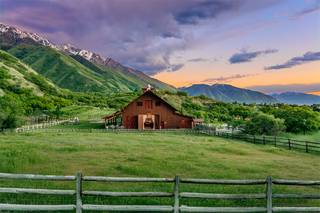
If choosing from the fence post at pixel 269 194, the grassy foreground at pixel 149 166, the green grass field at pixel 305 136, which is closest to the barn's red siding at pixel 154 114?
the green grass field at pixel 305 136

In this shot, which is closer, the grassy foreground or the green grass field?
the grassy foreground

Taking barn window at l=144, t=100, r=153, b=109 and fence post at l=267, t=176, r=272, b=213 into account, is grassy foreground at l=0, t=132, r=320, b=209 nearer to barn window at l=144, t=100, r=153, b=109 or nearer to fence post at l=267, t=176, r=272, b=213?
fence post at l=267, t=176, r=272, b=213

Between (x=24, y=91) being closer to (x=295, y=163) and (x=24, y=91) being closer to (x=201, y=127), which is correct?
(x=201, y=127)

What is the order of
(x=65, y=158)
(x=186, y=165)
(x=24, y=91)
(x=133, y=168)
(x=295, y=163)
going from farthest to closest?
(x=24, y=91) < (x=295, y=163) < (x=65, y=158) < (x=186, y=165) < (x=133, y=168)

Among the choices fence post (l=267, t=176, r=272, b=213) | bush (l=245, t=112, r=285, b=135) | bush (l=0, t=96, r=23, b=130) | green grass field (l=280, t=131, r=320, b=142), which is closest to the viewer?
fence post (l=267, t=176, r=272, b=213)

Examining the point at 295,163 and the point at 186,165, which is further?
the point at 295,163

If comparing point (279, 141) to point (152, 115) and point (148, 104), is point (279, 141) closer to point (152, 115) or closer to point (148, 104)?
point (152, 115)

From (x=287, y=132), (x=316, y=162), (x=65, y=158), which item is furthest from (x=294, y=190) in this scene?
(x=287, y=132)

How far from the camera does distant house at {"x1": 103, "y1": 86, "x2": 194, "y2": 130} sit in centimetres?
7388

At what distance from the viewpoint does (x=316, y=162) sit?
1180 inches

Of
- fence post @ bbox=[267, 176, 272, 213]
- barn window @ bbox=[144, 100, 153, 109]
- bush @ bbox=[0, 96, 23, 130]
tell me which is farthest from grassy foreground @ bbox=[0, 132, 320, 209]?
barn window @ bbox=[144, 100, 153, 109]

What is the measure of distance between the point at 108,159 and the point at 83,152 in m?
4.00

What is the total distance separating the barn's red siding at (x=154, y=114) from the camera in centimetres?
7388

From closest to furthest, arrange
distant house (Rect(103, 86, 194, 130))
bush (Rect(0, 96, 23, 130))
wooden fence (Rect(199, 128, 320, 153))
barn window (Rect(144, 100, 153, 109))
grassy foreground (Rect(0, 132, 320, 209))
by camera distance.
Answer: grassy foreground (Rect(0, 132, 320, 209)) < wooden fence (Rect(199, 128, 320, 153)) < bush (Rect(0, 96, 23, 130)) < distant house (Rect(103, 86, 194, 130)) < barn window (Rect(144, 100, 153, 109))
